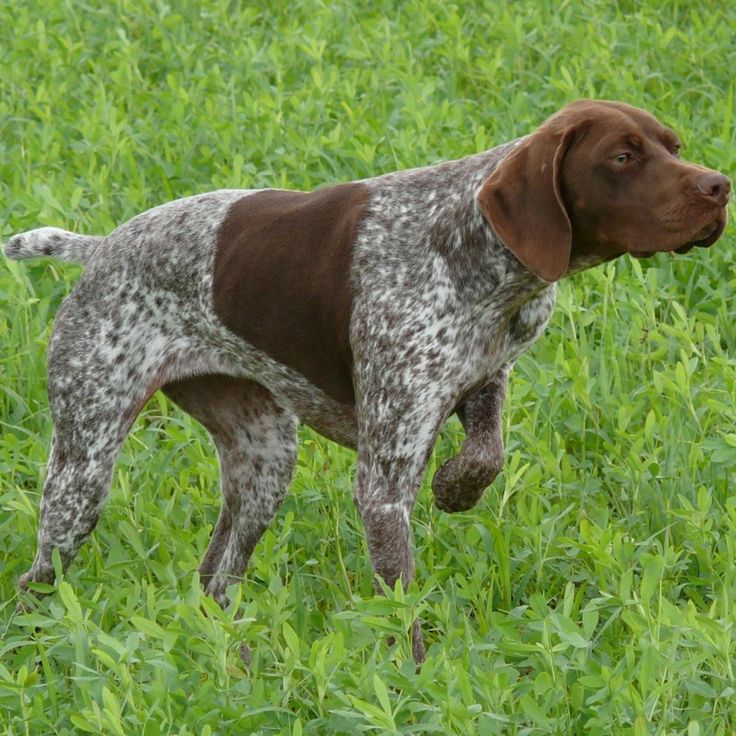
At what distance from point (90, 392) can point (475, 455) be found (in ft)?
3.91

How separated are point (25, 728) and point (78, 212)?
366 centimetres

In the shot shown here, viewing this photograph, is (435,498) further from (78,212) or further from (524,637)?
(78,212)

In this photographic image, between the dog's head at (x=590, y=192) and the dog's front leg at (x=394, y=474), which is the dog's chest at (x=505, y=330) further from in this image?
the dog's head at (x=590, y=192)

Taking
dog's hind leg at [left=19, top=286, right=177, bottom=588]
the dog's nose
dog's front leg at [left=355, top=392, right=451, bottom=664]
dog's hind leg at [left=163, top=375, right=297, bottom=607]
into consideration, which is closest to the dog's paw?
dog's front leg at [left=355, top=392, right=451, bottom=664]

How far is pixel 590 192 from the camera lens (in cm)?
463

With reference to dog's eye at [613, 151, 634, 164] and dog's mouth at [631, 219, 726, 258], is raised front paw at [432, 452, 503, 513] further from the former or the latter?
dog's eye at [613, 151, 634, 164]

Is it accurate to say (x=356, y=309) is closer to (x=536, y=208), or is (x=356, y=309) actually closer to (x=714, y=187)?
(x=536, y=208)

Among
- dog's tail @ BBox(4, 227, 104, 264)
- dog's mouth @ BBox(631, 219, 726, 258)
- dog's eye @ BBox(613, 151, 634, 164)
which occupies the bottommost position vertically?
dog's tail @ BBox(4, 227, 104, 264)

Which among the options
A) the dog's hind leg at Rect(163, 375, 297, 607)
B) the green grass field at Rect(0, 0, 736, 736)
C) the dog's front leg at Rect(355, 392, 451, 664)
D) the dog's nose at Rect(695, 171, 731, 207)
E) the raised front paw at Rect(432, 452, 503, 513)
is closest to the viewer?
the green grass field at Rect(0, 0, 736, 736)

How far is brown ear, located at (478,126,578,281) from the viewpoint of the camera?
4.60 metres

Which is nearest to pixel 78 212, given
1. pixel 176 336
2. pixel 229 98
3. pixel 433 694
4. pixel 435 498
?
pixel 229 98

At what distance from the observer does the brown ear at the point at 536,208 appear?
460cm

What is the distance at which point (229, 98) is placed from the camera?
9.16 meters

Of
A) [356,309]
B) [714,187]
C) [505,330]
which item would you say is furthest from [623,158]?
[356,309]
